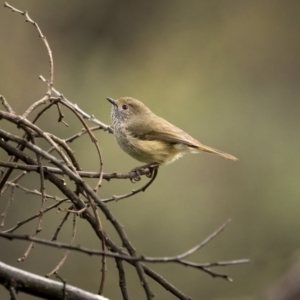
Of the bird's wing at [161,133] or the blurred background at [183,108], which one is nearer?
the bird's wing at [161,133]

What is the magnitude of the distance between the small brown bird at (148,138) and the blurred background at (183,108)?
7.54ft

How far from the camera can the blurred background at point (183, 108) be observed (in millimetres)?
6254

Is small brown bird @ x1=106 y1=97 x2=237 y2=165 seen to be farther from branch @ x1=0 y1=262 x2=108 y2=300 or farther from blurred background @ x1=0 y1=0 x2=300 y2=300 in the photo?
blurred background @ x1=0 y1=0 x2=300 y2=300

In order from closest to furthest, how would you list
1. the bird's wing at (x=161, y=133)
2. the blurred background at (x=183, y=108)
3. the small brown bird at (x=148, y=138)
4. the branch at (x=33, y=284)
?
the branch at (x=33, y=284), the small brown bird at (x=148, y=138), the bird's wing at (x=161, y=133), the blurred background at (x=183, y=108)

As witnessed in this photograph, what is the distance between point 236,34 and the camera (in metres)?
7.12

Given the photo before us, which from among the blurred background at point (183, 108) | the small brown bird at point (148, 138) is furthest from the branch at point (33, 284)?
the blurred background at point (183, 108)

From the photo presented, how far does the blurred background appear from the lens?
246 inches

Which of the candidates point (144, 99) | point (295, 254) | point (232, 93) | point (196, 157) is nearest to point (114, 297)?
point (196, 157)

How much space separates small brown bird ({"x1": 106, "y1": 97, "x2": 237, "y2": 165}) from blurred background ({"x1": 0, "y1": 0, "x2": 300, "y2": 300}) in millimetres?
2297

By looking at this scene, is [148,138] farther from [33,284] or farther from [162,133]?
[33,284]

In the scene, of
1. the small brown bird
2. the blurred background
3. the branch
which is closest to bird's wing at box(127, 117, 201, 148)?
the small brown bird

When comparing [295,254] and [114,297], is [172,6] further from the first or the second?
[295,254]

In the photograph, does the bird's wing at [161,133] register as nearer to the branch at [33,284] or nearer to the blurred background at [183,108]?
the branch at [33,284]

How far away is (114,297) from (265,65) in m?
3.13
